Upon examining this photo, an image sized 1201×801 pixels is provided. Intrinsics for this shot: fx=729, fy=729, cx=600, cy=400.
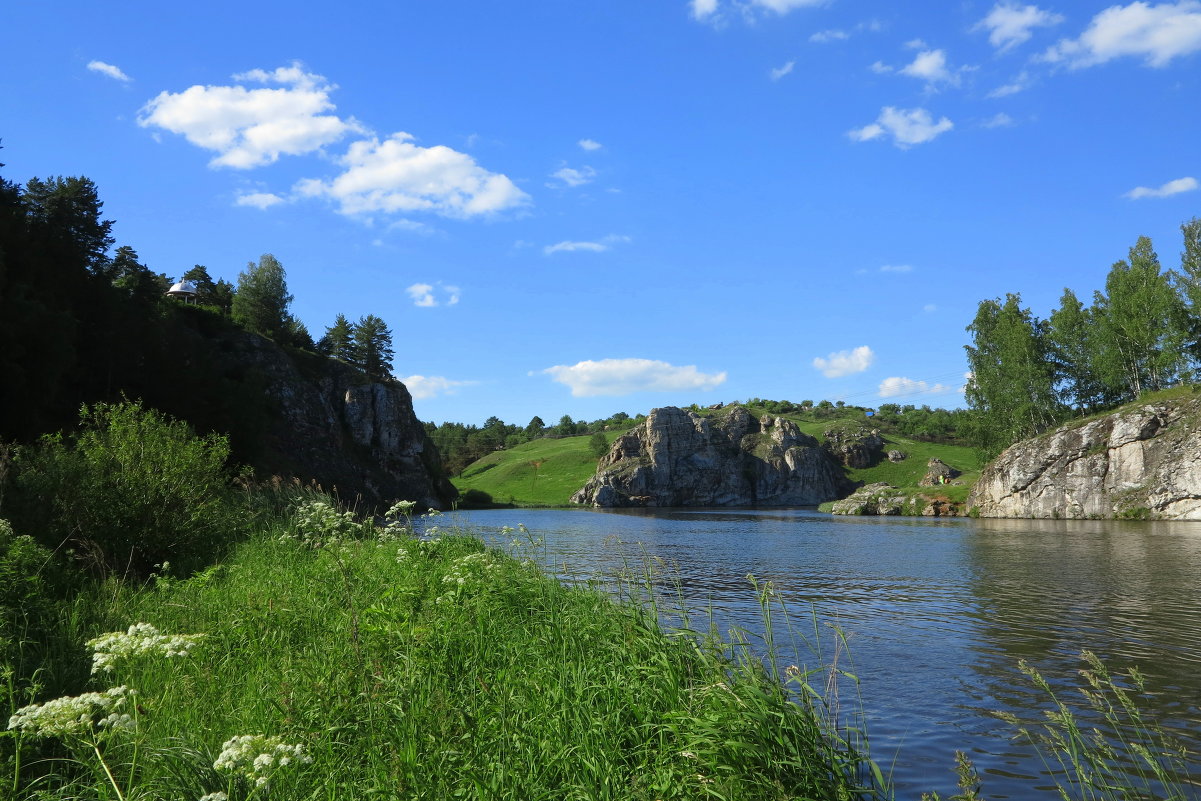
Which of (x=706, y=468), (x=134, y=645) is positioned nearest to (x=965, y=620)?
(x=134, y=645)

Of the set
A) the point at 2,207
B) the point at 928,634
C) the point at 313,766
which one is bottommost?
the point at 928,634

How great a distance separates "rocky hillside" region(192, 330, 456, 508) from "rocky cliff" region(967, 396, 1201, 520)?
66562 mm

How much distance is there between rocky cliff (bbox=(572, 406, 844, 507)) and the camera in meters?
169

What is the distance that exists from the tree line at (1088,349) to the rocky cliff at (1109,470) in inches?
232

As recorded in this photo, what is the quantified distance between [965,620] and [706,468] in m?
156

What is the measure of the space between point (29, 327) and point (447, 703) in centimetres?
3626

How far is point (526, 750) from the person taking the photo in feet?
19.7

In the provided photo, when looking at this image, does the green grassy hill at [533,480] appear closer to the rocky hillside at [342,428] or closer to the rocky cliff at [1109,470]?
the rocky hillside at [342,428]

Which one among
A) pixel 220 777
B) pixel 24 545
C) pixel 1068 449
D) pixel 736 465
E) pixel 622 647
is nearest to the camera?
pixel 220 777

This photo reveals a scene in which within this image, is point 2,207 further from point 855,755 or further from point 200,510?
point 855,755

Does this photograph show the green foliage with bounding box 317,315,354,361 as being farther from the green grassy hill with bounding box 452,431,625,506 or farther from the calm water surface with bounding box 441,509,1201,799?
the calm water surface with bounding box 441,509,1201,799

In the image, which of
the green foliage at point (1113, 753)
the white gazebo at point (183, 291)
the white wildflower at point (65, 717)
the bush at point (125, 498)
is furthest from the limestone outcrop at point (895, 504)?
the white gazebo at point (183, 291)

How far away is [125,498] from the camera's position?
1470 centimetres

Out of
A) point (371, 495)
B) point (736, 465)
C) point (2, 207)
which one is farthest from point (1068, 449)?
point (736, 465)
